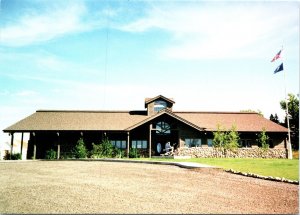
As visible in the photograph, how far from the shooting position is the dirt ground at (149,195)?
7.62 m

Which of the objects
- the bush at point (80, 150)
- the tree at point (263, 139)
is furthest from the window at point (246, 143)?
the bush at point (80, 150)

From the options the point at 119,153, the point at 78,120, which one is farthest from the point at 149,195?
the point at 78,120

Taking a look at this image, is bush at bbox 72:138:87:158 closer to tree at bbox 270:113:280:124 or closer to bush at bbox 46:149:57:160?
bush at bbox 46:149:57:160

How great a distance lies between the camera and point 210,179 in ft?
40.9

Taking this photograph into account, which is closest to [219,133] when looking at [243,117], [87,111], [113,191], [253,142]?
[253,142]

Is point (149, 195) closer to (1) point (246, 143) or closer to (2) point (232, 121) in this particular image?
(1) point (246, 143)

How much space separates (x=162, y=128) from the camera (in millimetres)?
31344

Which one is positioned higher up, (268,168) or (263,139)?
(263,139)

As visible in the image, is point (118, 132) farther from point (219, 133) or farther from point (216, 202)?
point (216, 202)

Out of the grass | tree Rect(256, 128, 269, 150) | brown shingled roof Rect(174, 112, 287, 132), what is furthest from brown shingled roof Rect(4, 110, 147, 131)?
the grass

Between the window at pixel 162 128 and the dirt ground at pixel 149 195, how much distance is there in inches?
713

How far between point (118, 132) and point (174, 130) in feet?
20.7

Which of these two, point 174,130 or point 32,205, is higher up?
point 174,130

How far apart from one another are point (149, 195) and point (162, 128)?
2216 cm
